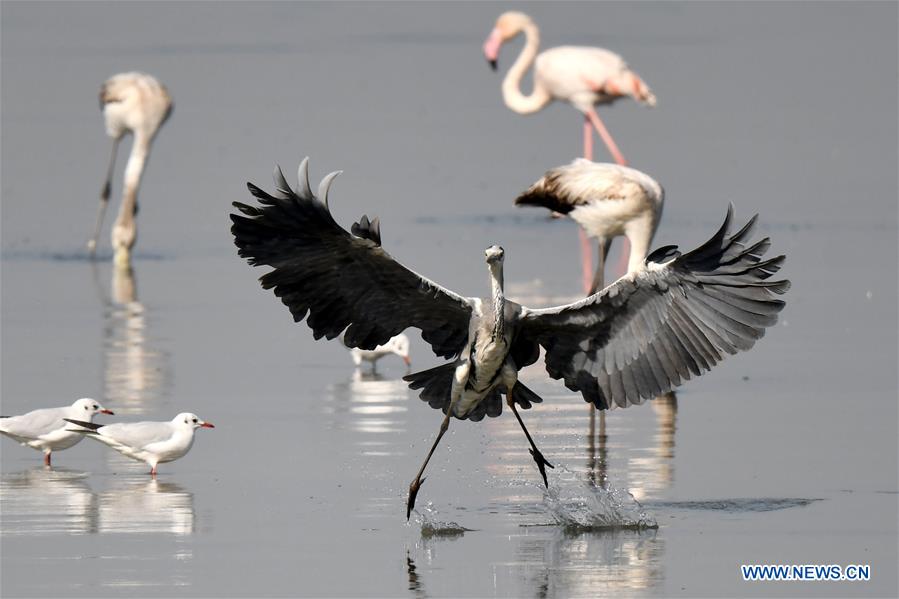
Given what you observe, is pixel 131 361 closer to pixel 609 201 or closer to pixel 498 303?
pixel 609 201

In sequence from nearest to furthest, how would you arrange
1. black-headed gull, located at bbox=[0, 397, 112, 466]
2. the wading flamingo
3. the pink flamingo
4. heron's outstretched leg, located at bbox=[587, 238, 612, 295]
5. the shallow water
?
the shallow water < black-headed gull, located at bbox=[0, 397, 112, 466] < heron's outstretched leg, located at bbox=[587, 238, 612, 295] < the wading flamingo < the pink flamingo

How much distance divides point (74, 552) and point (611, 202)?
748 cm

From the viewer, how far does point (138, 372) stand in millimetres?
14438

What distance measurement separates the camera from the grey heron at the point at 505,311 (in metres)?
10.3

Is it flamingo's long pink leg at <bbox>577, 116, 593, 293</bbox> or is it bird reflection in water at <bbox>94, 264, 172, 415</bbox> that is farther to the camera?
flamingo's long pink leg at <bbox>577, 116, 593, 293</bbox>

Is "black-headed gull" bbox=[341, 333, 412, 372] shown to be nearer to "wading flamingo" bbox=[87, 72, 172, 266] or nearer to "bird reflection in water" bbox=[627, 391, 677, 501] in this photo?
"bird reflection in water" bbox=[627, 391, 677, 501]

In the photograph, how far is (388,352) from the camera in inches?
579

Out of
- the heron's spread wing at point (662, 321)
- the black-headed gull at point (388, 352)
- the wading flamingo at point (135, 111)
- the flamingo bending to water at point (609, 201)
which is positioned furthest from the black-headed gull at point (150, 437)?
the wading flamingo at point (135, 111)

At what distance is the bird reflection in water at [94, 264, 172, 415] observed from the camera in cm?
1351

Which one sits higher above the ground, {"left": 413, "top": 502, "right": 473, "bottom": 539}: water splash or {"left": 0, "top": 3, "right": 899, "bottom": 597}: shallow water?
{"left": 0, "top": 3, "right": 899, "bottom": 597}: shallow water

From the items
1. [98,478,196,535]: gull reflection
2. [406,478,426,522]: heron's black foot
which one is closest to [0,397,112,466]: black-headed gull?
[98,478,196,535]: gull reflection

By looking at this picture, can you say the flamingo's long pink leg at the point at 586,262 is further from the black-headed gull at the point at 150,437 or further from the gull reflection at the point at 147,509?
the gull reflection at the point at 147,509

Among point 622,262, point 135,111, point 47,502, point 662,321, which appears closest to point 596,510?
point 662,321

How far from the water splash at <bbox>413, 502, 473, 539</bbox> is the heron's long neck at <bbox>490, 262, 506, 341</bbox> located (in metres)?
1.00
